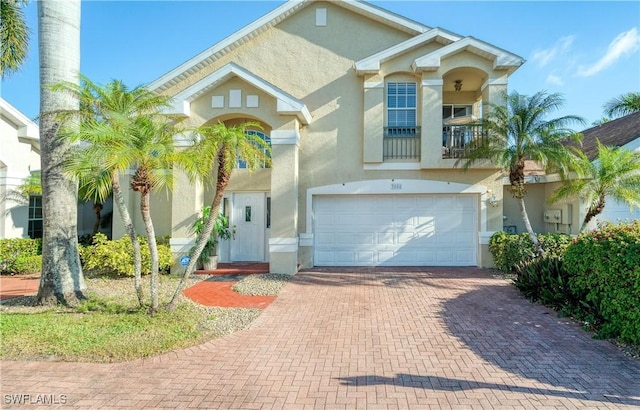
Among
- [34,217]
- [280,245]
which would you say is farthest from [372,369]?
[34,217]

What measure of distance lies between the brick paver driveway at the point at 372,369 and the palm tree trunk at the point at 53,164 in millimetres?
3030

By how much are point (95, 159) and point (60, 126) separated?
2360 millimetres

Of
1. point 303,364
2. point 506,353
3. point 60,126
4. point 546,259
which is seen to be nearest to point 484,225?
point 546,259

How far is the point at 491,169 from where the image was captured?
38.5 feet

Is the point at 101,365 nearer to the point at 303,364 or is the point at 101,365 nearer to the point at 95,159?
the point at 303,364

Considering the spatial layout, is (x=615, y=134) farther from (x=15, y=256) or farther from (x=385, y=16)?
(x=15, y=256)

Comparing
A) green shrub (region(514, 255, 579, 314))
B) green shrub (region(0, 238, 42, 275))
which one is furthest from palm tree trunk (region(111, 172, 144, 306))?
green shrub (region(514, 255, 579, 314))

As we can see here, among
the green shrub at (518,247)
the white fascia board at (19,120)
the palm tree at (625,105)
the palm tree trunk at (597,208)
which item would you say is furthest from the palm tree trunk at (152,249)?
the palm tree at (625,105)

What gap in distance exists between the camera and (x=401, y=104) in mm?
12547

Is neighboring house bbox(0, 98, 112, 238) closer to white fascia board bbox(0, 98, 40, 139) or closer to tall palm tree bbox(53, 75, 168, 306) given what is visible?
white fascia board bbox(0, 98, 40, 139)

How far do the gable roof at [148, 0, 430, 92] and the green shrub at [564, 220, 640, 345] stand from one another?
907 centimetres

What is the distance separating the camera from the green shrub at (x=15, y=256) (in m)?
11.3

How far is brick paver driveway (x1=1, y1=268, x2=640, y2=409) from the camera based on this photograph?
13.2 ft

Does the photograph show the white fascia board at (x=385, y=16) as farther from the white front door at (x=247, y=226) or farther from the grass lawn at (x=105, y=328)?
the grass lawn at (x=105, y=328)
